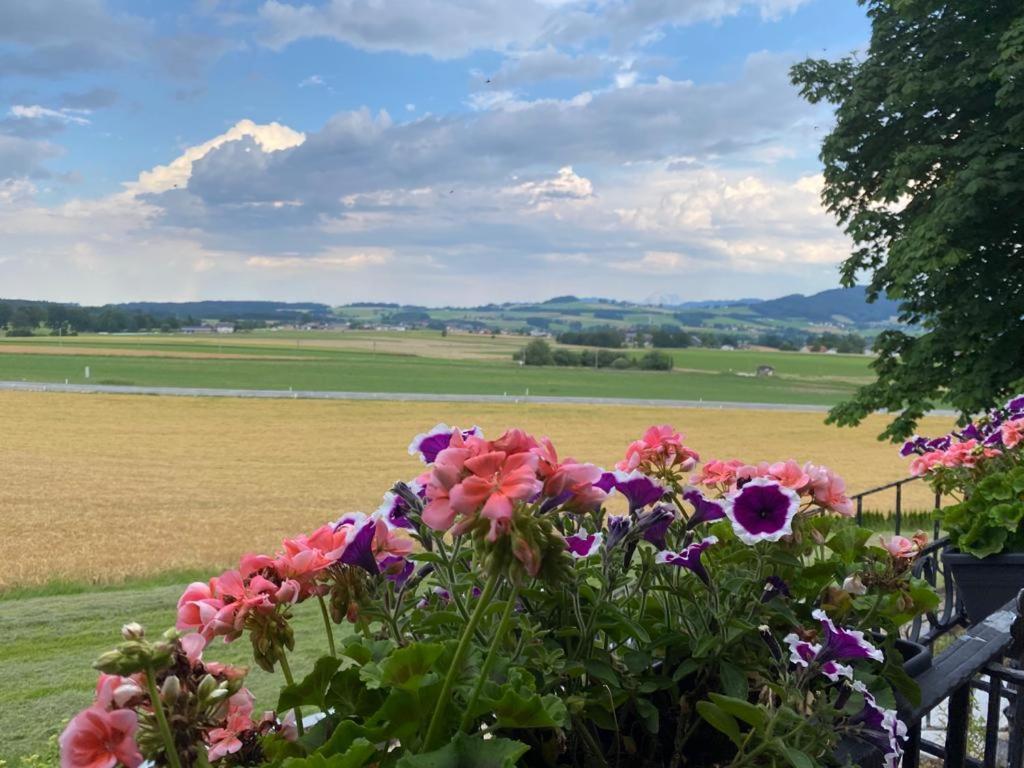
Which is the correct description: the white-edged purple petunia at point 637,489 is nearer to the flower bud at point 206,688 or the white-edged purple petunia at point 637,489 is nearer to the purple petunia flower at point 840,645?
the purple petunia flower at point 840,645

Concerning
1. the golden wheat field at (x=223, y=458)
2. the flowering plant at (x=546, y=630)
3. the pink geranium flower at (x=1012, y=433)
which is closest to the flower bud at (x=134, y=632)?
the flowering plant at (x=546, y=630)

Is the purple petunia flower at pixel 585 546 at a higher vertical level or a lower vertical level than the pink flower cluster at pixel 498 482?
lower

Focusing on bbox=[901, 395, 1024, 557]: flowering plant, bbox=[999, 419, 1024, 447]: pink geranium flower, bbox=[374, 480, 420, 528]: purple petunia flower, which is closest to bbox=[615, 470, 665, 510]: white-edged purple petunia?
bbox=[374, 480, 420, 528]: purple petunia flower

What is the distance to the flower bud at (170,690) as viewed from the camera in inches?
29.9

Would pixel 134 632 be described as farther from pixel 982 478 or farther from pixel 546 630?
pixel 982 478

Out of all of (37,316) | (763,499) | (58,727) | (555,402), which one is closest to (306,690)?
(763,499)

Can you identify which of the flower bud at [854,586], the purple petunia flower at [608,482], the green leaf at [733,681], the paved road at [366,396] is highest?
the purple petunia flower at [608,482]

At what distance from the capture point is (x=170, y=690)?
2.50ft

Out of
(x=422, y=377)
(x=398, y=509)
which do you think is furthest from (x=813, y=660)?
(x=422, y=377)

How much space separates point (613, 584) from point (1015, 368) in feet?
34.6

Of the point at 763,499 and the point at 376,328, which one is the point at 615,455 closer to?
the point at 763,499

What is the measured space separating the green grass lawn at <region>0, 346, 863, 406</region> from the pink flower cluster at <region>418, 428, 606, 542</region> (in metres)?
62.7

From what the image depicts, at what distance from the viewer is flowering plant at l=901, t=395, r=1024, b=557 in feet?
9.16

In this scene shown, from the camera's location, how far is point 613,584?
1188mm
